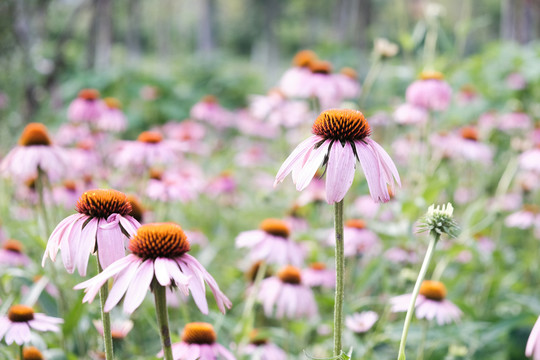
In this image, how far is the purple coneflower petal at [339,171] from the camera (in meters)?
0.86

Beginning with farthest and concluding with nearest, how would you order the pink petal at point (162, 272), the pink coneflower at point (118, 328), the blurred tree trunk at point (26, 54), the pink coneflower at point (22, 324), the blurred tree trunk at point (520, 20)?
the blurred tree trunk at point (520, 20) < the blurred tree trunk at point (26, 54) < the pink coneflower at point (118, 328) < the pink coneflower at point (22, 324) < the pink petal at point (162, 272)

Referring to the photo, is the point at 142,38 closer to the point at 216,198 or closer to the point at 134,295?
the point at 216,198

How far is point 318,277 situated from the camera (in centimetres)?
215

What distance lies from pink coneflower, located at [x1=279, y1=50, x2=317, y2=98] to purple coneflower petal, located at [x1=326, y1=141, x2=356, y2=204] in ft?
5.41

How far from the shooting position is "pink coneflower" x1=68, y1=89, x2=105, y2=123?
3029mm

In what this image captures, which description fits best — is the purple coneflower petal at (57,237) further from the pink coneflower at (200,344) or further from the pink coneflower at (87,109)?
the pink coneflower at (87,109)

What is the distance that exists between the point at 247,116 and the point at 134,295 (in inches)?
179

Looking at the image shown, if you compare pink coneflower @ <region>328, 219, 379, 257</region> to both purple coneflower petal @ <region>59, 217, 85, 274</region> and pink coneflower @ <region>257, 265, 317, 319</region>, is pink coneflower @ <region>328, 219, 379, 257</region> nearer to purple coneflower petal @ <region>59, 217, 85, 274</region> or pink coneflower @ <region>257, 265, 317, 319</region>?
pink coneflower @ <region>257, 265, 317, 319</region>

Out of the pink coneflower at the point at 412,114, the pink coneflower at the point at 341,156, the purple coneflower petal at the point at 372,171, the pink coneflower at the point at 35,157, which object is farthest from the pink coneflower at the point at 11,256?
the pink coneflower at the point at 412,114

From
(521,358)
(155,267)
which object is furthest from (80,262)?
(521,358)

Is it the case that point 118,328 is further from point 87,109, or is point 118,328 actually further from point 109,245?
point 87,109

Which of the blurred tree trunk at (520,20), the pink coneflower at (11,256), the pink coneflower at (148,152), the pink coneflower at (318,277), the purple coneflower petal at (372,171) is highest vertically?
the blurred tree trunk at (520,20)

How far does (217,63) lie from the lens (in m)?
10.6

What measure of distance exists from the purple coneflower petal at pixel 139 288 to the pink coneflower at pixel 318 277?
137cm
